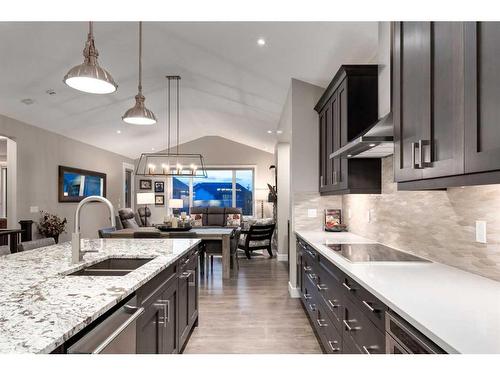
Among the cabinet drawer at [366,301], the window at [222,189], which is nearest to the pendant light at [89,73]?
the cabinet drawer at [366,301]

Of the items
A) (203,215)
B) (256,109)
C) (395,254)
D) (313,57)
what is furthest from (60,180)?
(395,254)

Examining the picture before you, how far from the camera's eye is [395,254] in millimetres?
2316

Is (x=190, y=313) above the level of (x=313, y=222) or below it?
below

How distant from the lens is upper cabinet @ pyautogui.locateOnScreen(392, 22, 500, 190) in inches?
40.0

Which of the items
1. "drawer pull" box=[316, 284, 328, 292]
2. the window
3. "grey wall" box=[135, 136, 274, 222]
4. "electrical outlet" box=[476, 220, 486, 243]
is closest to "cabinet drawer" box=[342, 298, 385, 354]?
"drawer pull" box=[316, 284, 328, 292]

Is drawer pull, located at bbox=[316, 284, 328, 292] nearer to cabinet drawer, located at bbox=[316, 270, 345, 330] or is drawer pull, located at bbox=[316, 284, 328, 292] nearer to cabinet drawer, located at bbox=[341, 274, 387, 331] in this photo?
cabinet drawer, located at bbox=[316, 270, 345, 330]

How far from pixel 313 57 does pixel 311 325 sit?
9.13 ft

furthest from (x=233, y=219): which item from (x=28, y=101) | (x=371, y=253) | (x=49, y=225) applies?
(x=371, y=253)

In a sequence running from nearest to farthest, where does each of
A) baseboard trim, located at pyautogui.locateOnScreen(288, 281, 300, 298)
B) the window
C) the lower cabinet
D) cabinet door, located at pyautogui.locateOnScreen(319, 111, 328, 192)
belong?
the lower cabinet
cabinet door, located at pyautogui.locateOnScreen(319, 111, 328, 192)
baseboard trim, located at pyautogui.locateOnScreen(288, 281, 300, 298)
the window

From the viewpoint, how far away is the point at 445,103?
1.27 metres

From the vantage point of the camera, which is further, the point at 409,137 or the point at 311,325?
the point at 311,325

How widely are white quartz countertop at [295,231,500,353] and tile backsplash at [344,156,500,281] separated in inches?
3.5

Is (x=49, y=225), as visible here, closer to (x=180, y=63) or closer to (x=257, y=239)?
(x=180, y=63)

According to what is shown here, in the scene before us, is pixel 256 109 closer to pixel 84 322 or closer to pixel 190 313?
pixel 190 313
